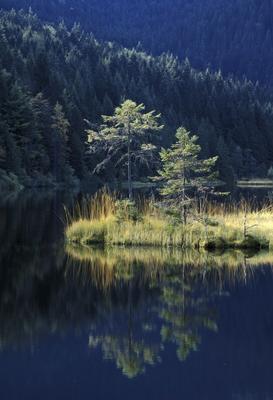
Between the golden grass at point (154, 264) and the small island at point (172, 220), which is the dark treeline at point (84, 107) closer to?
the small island at point (172, 220)

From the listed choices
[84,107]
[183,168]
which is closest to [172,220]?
A: [183,168]

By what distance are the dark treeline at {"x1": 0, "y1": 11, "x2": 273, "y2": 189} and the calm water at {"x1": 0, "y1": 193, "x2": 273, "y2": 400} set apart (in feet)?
179

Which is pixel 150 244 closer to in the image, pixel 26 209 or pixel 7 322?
pixel 7 322

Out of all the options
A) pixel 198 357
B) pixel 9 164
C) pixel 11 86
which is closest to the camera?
pixel 198 357

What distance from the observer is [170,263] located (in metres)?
23.9

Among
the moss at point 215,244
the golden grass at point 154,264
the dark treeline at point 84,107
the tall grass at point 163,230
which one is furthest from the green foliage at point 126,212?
the dark treeline at point 84,107

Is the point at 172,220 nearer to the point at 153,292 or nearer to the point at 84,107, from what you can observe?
the point at 153,292

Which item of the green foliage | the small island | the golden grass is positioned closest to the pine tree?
the small island

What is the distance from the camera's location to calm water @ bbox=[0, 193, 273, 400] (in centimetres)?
1270

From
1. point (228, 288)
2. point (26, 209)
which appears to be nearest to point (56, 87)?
point (26, 209)

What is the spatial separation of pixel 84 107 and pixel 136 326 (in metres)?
108

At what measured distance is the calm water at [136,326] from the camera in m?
12.7

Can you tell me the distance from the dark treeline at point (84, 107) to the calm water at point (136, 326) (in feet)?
179

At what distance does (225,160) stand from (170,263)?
105 metres
